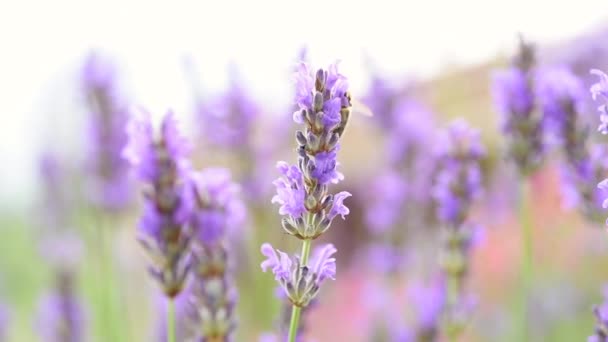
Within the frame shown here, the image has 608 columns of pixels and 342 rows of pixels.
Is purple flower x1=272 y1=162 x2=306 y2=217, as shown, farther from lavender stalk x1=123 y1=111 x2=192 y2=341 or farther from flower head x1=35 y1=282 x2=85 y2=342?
flower head x1=35 y1=282 x2=85 y2=342

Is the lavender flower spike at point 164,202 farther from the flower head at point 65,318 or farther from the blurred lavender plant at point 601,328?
the flower head at point 65,318

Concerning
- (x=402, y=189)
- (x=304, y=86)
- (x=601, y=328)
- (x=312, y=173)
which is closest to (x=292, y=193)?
(x=312, y=173)

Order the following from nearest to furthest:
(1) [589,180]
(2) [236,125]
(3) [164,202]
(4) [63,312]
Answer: (3) [164,202] → (1) [589,180] → (4) [63,312] → (2) [236,125]

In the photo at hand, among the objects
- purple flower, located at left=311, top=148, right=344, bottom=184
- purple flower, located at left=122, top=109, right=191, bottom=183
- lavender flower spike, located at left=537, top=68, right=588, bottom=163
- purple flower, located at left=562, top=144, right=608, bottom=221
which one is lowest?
purple flower, located at left=311, top=148, right=344, bottom=184

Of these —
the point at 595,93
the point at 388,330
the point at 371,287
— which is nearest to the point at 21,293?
the point at 371,287

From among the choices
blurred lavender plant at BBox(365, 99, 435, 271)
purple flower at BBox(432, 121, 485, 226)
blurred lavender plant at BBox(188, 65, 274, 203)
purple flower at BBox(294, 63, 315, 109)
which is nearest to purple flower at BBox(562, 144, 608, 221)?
purple flower at BBox(432, 121, 485, 226)

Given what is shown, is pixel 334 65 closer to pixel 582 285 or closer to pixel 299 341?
pixel 299 341

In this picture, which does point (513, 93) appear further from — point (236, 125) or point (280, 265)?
point (236, 125)
